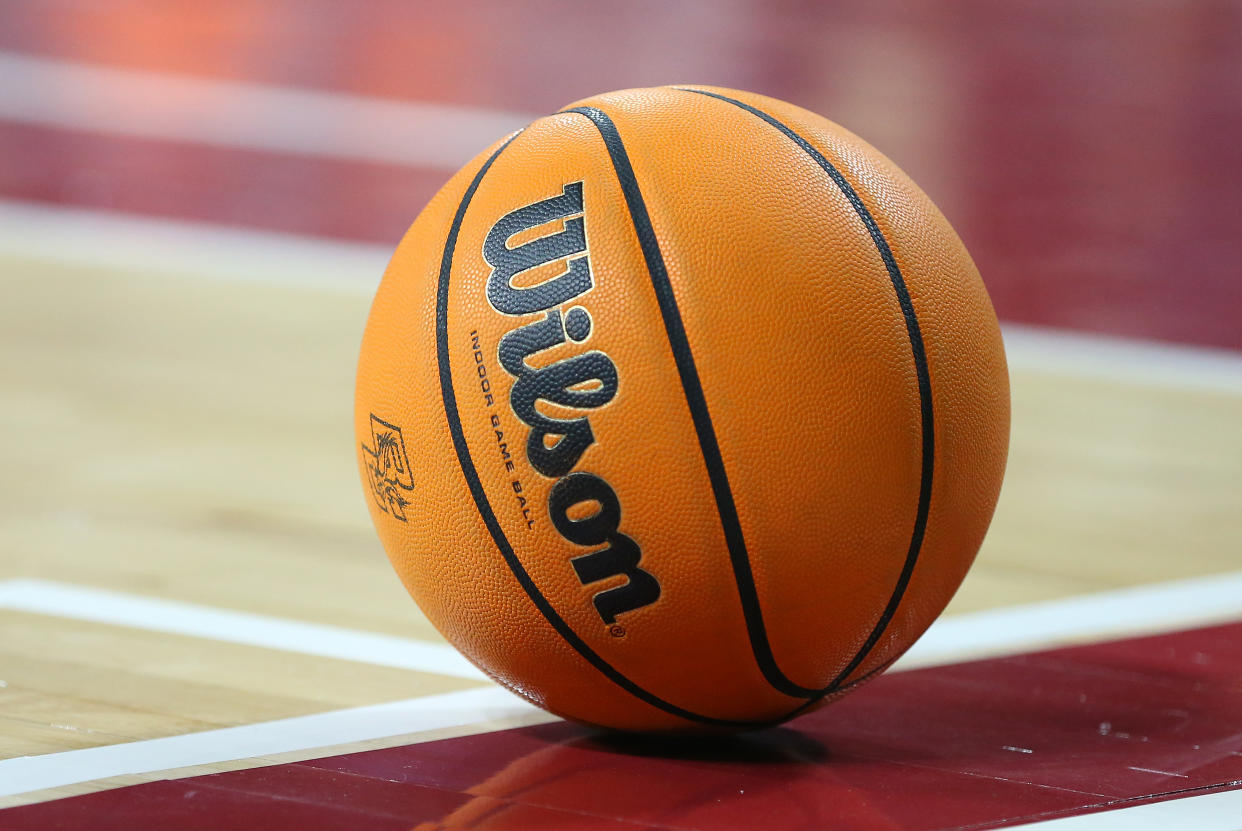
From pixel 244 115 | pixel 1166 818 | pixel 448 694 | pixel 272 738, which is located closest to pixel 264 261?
pixel 244 115

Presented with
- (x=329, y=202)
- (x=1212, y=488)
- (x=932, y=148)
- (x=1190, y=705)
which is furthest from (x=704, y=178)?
(x=932, y=148)

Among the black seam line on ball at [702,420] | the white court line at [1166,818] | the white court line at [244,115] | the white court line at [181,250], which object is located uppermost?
the white court line at [244,115]

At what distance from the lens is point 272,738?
8.84ft

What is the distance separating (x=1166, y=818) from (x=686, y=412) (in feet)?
2.76

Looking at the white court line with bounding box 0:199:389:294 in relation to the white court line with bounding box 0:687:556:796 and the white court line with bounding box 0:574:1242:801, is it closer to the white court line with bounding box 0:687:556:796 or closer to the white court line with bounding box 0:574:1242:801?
the white court line with bounding box 0:574:1242:801

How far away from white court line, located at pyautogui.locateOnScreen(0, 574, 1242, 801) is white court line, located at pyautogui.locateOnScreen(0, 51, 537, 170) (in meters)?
4.97

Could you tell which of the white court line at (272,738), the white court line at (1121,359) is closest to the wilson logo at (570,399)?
the white court line at (272,738)

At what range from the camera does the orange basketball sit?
2.29 metres

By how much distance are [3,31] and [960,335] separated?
9.24 m

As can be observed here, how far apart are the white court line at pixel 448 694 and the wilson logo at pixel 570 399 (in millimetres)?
575

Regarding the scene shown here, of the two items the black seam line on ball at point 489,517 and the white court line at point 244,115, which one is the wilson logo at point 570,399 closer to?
the black seam line on ball at point 489,517

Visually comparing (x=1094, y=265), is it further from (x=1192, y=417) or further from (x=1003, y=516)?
(x=1003, y=516)

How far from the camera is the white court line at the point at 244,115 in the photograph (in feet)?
27.5

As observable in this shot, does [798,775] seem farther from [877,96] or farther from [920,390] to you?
[877,96]
